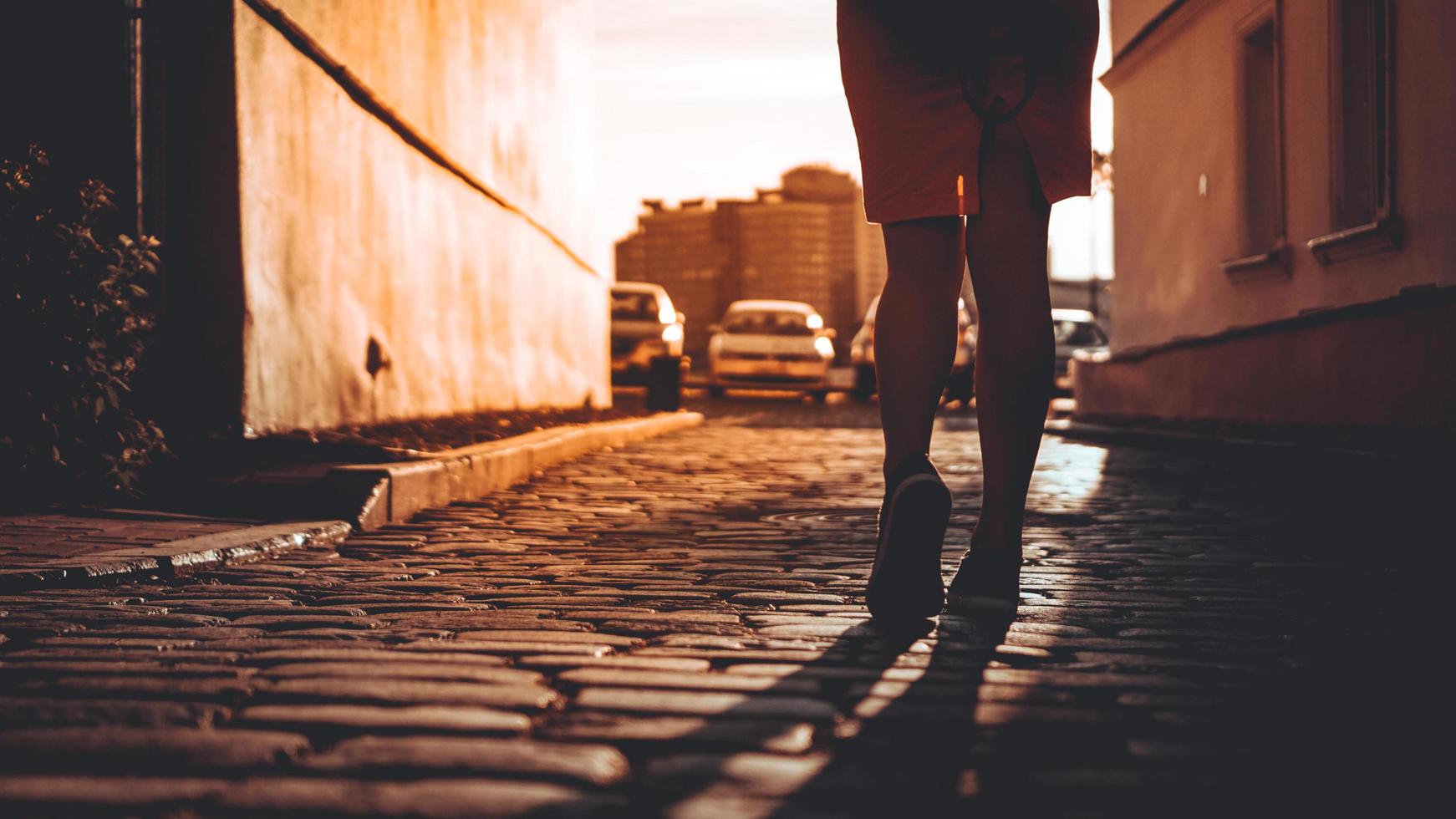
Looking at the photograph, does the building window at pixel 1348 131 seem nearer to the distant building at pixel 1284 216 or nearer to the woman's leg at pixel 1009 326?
the distant building at pixel 1284 216

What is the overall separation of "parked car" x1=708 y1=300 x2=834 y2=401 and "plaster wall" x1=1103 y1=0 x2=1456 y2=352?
930 centimetres

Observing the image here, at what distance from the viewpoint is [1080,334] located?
77.9ft

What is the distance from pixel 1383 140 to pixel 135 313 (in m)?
6.03

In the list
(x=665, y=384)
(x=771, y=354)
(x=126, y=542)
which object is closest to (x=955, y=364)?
(x=665, y=384)

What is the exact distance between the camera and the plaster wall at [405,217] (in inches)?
247

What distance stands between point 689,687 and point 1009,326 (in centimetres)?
119

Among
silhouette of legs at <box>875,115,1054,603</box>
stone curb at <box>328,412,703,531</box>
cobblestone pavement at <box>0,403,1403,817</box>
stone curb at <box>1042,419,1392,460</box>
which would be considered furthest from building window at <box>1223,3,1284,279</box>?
silhouette of legs at <box>875,115,1054,603</box>

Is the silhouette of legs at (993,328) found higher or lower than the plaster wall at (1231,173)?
lower

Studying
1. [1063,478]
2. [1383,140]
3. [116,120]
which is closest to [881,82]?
[116,120]

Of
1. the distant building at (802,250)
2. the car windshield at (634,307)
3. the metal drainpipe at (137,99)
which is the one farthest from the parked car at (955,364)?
the distant building at (802,250)

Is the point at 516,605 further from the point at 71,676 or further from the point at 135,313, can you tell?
the point at 135,313

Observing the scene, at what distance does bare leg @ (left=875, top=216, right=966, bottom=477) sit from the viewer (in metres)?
3.15

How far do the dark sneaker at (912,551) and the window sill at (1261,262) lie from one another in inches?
279

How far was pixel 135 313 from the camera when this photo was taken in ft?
17.6
